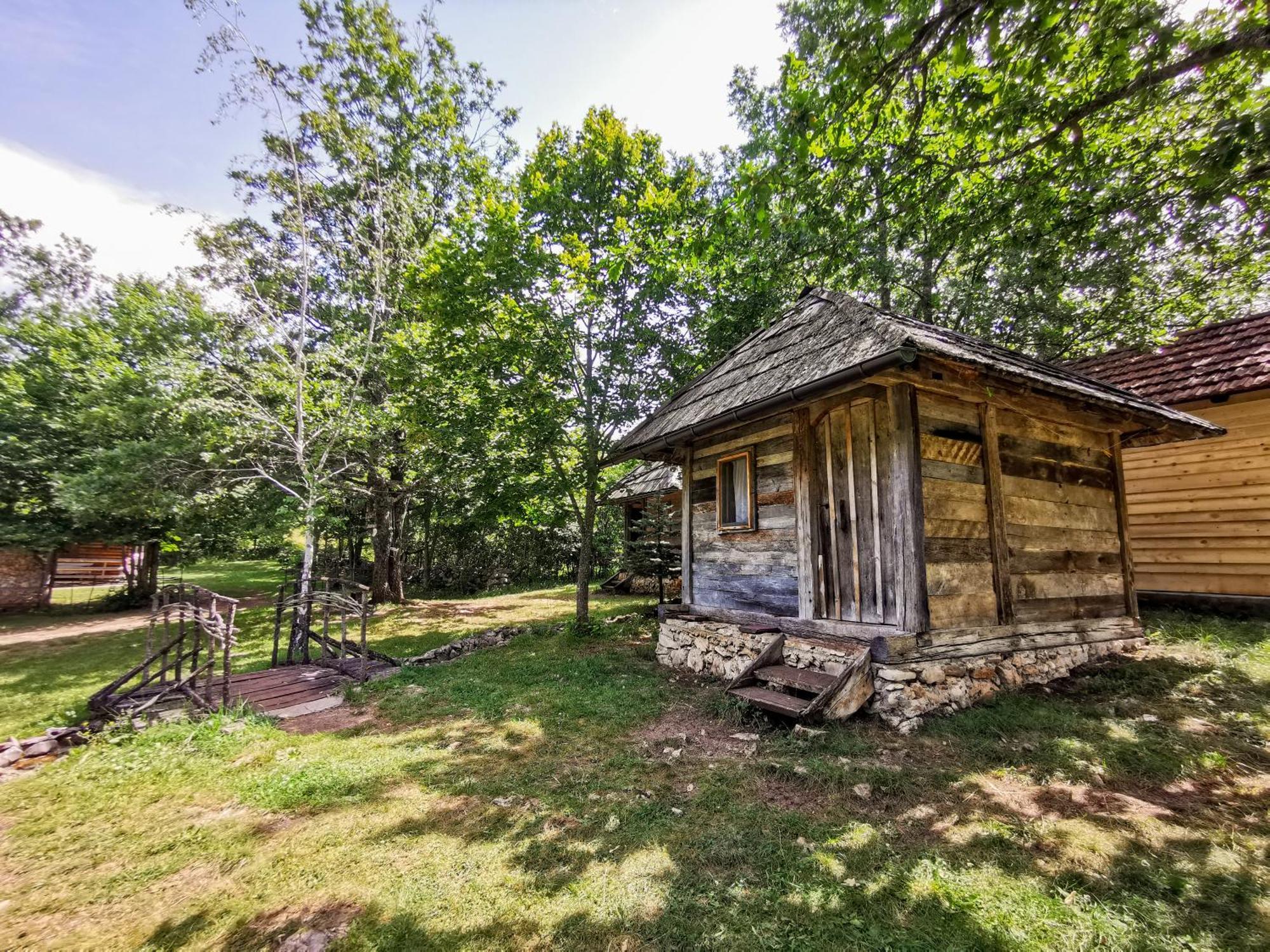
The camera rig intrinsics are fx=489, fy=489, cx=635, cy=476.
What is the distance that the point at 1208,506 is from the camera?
347 inches

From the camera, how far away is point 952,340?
5.87 meters

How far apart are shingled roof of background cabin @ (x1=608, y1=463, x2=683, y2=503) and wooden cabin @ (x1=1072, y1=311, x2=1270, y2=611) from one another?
10.5 m

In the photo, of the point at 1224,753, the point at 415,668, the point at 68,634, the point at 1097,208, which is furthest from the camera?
the point at 68,634

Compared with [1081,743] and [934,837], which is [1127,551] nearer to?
[1081,743]

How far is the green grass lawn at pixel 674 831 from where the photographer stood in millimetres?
2689

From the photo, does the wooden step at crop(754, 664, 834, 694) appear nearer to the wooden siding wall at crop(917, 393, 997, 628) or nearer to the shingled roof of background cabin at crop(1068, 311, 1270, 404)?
the wooden siding wall at crop(917, 393, 997, 628)

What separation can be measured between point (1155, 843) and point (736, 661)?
14.6 feet

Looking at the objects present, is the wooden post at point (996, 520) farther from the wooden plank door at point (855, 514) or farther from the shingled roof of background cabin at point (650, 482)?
the shingled roof of background cabin at point (650, 482)

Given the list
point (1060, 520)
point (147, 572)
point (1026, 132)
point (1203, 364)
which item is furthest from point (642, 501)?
point (147, 572)

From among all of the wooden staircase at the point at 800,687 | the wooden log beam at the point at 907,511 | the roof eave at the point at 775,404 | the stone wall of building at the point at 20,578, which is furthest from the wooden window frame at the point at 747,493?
the stone wall of building at the point at 20,578

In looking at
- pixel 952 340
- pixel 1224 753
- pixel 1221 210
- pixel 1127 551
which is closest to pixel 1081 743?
pixel 1224 753

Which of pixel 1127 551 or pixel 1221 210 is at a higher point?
pixel 1221 210

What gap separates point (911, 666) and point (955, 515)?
6.14 feet

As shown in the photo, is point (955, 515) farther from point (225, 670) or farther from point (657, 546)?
point (225, 670)
